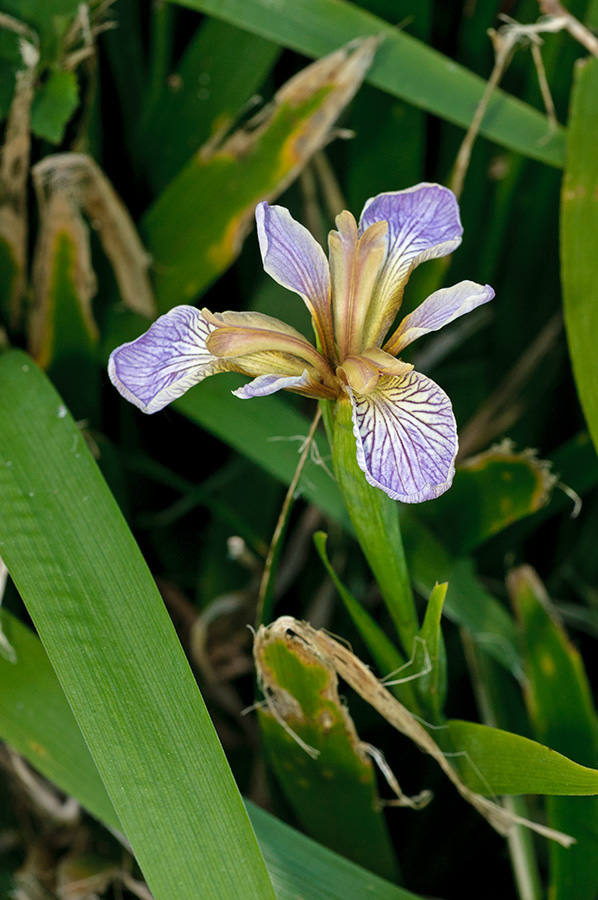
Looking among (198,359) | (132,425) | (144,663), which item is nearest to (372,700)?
(144,663)

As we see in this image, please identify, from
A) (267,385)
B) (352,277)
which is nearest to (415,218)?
(352,277)

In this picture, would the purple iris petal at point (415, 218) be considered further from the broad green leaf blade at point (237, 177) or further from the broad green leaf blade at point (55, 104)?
the broad green leaf blade at point (55, 104)

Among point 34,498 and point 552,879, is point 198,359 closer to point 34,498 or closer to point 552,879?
point 34,498

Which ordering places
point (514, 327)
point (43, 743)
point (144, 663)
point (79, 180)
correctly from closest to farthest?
1. point (144, 663)
2. point (43, 743)
3. point (79, 180)
4. point (514, 327)

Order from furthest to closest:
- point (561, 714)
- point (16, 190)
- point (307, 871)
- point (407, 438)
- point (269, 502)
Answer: point (269, 502) → point (16, 190) → point (561, 714) → point (307, 871) → point (407, 438)

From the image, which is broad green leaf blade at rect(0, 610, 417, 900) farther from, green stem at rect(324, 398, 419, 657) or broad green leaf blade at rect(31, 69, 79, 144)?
broad green leaf blade at rect(31, 69, 79, 144)

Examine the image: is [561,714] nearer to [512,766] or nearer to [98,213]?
[512,766]
